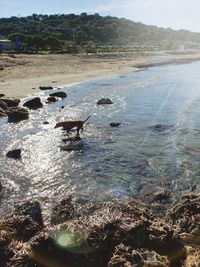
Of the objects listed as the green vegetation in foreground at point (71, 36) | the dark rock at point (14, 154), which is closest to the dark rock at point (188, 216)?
the dark rock at point (14, 154)

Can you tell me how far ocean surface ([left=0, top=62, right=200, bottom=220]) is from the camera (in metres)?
14.1

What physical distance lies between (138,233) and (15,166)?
346 inches

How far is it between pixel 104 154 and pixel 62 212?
6582 millimetres

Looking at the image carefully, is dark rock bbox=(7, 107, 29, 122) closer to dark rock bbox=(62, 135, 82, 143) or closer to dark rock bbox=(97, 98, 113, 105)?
dark rock bbox=(62, 135, 82, 143)

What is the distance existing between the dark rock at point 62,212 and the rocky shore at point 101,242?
129cm

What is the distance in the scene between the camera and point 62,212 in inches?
471

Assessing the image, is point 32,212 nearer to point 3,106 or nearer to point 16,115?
point 16,115

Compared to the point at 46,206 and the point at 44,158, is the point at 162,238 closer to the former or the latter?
the point at 46,206

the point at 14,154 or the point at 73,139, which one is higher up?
the point at 14,154

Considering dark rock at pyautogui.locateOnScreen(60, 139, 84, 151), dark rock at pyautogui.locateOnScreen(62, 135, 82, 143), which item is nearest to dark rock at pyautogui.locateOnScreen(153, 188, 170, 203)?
dark rock at pyautogui.locateOnScreen(60, 139, 84, 151)

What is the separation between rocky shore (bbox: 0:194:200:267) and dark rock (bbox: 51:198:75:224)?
1.29m

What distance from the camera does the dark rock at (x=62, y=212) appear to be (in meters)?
11.5

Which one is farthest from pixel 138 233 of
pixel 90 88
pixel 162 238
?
pixel 90 88

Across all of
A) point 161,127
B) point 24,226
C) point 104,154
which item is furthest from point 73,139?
point 24,226
